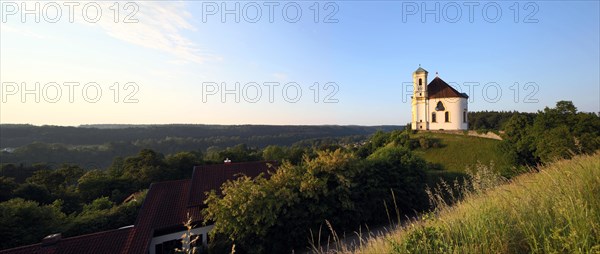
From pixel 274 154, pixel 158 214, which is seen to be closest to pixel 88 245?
pixel 158 214

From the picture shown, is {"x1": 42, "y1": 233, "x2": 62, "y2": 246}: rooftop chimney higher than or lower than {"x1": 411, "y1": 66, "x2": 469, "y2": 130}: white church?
lower

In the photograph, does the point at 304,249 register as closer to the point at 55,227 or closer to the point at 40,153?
the point at 55,227

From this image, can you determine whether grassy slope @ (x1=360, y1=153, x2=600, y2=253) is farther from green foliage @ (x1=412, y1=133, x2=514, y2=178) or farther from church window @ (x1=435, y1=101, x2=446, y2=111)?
church window @ (x1=435, y1=101, x2=446, y2=111)

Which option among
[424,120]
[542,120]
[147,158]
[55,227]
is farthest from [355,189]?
[424,120]

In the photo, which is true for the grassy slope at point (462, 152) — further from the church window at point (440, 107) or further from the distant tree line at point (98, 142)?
the distant tree line at point (98, 142)

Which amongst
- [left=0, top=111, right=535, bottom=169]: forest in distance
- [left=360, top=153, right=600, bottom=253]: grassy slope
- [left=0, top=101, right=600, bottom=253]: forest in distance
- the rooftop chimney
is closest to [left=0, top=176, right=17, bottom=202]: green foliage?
[left=0, top=101, right=600, bottom=253]: forest in distance

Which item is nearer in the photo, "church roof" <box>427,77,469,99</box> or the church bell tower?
"church roof" <box>427,77,469,99</box>

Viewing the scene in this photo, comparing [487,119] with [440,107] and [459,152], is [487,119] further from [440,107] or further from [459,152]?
[459,152]
